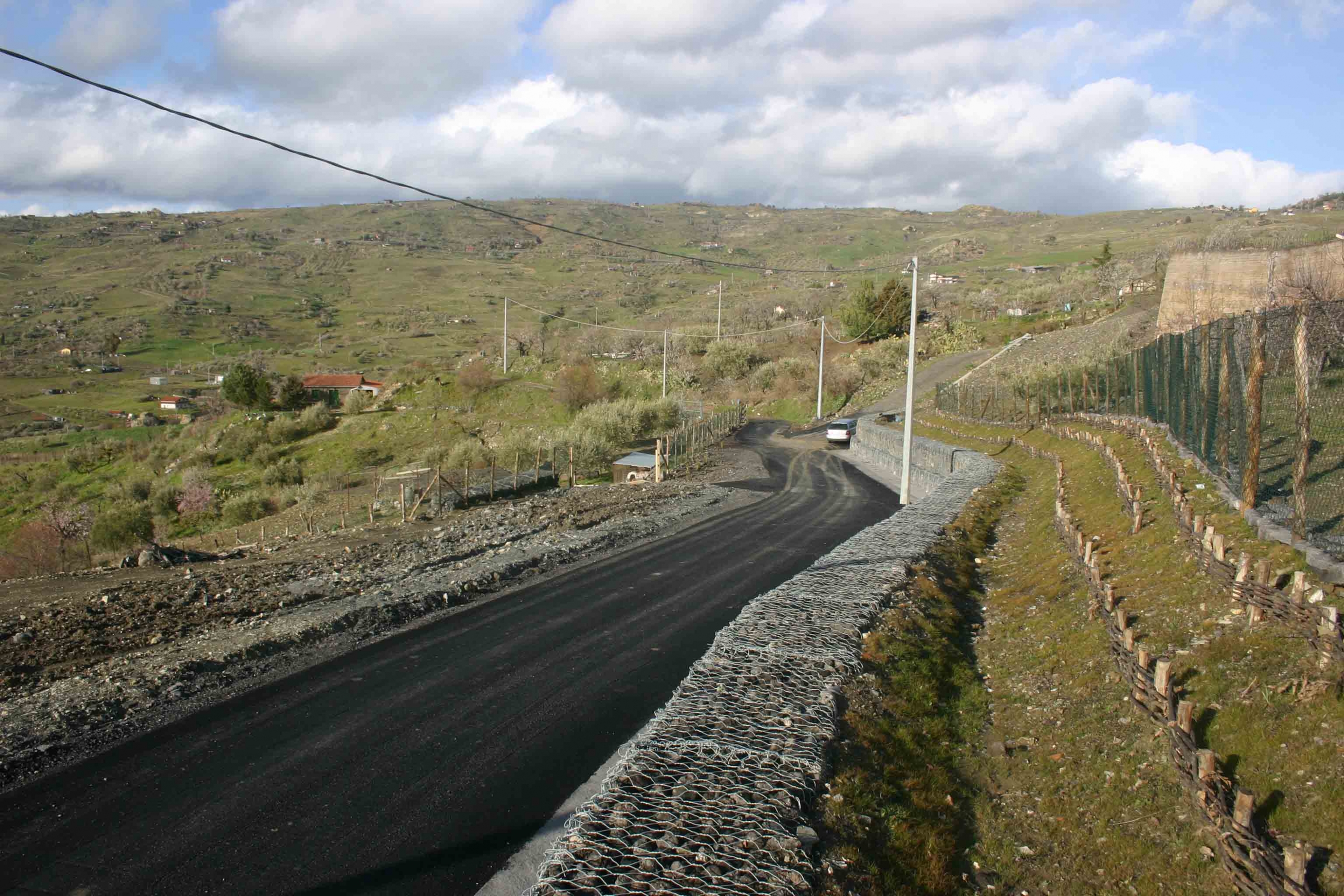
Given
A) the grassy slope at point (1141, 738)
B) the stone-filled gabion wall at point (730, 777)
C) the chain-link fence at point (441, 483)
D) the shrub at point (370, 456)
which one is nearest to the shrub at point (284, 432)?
the shrub at point (370, 456)

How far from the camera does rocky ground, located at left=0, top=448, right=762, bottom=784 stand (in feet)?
26.6

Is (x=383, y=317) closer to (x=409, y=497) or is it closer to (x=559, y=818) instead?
(x=409, y=497)

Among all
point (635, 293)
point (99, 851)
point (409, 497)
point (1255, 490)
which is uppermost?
point (635, 293)

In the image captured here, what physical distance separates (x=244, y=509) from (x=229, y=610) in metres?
31.9

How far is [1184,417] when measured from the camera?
1412cm

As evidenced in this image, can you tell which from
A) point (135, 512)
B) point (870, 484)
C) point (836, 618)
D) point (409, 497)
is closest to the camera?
point (836, 618)

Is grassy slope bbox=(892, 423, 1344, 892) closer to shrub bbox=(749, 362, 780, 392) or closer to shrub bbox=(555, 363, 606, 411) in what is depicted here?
shrub bbox=(555, 363, 606, 411)

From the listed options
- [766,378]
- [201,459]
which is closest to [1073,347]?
[766,378]

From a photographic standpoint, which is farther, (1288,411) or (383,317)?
(383,317)

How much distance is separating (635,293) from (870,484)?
111m

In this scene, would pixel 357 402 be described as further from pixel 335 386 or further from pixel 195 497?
pixel 195 497

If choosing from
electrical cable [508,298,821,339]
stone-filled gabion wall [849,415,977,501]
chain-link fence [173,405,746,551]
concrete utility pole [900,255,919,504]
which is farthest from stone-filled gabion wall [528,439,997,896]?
electrical cable [508,298,821,339]

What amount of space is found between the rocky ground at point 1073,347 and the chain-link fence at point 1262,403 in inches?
584

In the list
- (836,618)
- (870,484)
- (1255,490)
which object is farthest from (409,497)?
(1255,490)
